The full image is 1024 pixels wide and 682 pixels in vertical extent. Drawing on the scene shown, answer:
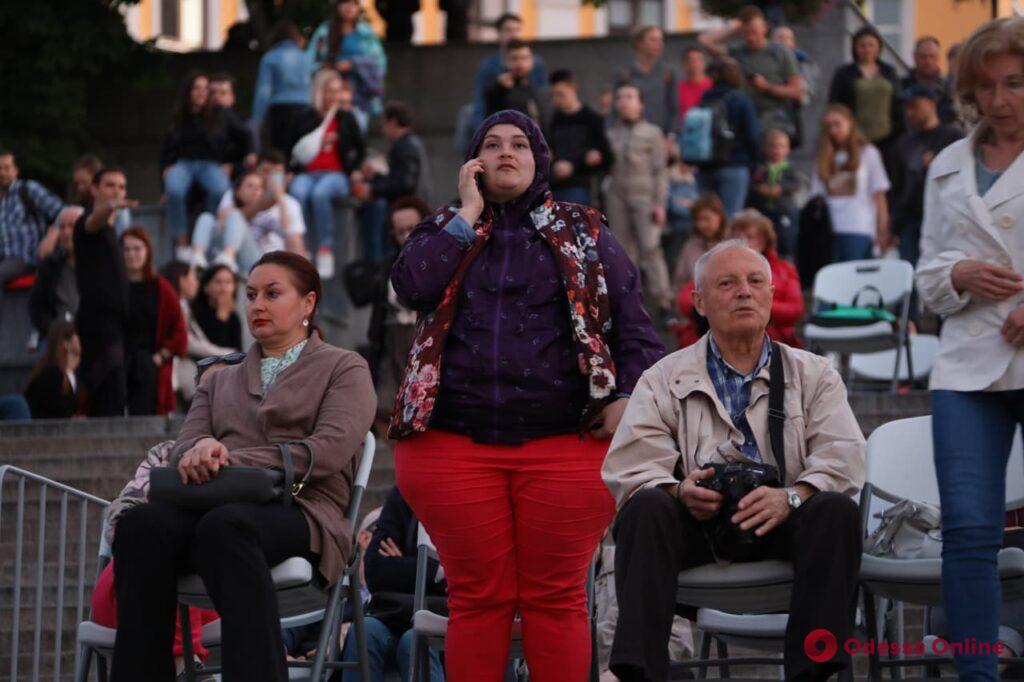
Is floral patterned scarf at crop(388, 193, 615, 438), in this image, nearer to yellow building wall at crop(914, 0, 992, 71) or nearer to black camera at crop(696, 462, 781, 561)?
black camera at crop(696, 462, 781, 561)

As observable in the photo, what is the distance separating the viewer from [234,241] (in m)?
14.8

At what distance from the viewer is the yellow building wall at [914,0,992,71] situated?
27.5m

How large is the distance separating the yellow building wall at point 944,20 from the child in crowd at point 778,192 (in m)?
12.3

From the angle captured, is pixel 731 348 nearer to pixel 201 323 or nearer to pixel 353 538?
pixel 353 538

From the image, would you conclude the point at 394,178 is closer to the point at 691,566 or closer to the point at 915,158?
the point at 915,158

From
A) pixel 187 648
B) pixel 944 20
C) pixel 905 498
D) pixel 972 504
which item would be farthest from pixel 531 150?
pixel 944 20

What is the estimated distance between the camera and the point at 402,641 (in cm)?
748

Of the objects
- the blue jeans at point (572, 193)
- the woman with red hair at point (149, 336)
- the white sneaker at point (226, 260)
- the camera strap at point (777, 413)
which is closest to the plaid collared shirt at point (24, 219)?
the white sneaker at point (226, 260)

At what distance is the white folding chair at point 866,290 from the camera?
12062 mm

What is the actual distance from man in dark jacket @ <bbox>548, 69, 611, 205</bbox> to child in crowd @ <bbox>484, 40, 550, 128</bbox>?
0.16 meters

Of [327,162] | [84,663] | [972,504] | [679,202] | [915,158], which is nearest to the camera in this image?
[972,504]

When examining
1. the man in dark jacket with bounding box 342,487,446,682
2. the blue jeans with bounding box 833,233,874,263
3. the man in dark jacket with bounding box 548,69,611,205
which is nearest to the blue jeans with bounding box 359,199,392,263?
the man in dark jacket with bounding box 548,69,611,205

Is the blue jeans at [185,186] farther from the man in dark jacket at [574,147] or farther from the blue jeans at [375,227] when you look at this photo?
the man in dark jacket at [574,147]

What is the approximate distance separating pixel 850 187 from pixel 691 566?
8.70m
